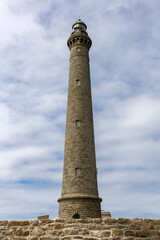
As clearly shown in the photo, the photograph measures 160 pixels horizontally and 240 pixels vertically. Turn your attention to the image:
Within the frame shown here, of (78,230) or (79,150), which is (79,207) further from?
Answer: (78,230)

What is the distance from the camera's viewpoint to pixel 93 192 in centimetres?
2092

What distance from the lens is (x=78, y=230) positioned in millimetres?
7453

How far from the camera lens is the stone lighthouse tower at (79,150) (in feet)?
65.2

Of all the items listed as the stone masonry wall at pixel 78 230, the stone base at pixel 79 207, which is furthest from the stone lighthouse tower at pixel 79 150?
the stone masonry wall at pixel 78 230

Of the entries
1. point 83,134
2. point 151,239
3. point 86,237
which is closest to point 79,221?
point 86,237

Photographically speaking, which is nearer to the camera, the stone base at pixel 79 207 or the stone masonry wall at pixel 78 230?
the stone masonry wall at pixel 78 230

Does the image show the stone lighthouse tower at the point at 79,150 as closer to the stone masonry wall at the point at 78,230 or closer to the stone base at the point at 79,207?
the stone base at the point at 79,207

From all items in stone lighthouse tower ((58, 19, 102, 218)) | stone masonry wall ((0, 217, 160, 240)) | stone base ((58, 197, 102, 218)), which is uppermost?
stone lighthouse tower ((58, 19, 102, 218))

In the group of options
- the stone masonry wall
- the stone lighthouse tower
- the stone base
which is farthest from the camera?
the stone lighthouse tower

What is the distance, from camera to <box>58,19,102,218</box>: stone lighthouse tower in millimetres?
19859

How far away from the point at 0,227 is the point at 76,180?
13264 mm

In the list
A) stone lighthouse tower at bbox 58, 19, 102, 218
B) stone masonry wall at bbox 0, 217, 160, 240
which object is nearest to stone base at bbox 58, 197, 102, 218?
stone lighthouse tower at bbox 58, 19, 102, 218

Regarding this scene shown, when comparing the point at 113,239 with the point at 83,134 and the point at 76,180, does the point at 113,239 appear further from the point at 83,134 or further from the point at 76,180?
the point at 83,134

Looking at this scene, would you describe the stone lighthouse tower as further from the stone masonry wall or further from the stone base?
the stone masonry wall
